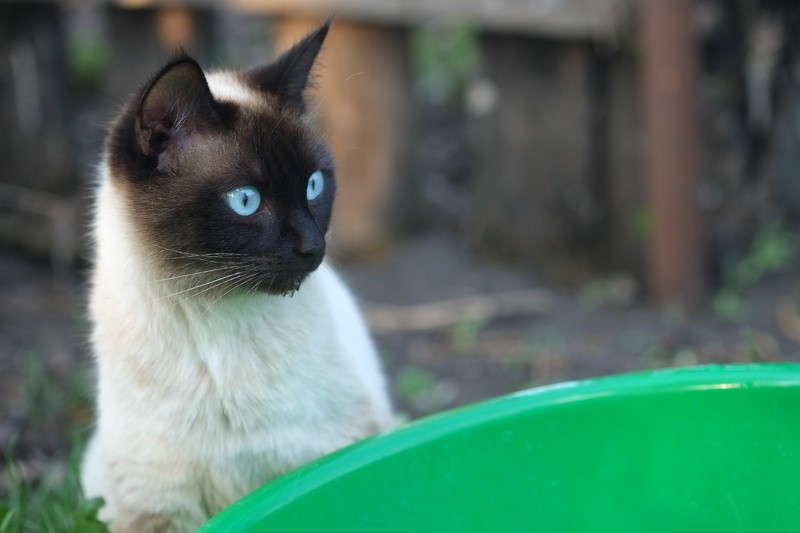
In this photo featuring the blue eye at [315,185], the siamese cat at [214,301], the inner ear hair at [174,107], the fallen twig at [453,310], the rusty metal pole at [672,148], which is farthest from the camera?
the fallen twig at [453,310]

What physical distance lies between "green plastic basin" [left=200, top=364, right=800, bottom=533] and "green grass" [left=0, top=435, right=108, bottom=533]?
2.07ft

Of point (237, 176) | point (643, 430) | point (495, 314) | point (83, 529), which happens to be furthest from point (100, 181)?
point (495, 314)

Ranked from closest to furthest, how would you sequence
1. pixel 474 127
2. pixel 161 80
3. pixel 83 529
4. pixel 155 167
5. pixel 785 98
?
pixel 161 80 → pixel 155 167 → pixel 83 529 → pixel 785 98 → pixel 474 127

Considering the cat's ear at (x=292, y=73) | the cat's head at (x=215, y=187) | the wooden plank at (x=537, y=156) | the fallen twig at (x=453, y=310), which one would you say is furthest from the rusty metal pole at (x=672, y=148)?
the cat's head at (x=215, y=187)

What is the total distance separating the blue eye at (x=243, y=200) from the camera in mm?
1790

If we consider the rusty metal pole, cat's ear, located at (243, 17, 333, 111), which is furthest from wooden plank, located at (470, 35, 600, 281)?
cat's ear, located at (243, 17, 333, 111)

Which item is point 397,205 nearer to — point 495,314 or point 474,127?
point 474,127

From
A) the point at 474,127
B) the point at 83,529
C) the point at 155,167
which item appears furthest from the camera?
the point at 474,127

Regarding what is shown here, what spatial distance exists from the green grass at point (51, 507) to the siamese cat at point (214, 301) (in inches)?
2.3

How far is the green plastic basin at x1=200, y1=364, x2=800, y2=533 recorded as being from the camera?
177 cm

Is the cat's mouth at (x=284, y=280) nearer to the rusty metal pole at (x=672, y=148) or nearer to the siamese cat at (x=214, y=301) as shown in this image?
the siamese cat at (x=214, y=301)

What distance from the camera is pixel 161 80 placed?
1718 mm

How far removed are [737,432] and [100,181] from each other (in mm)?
1344

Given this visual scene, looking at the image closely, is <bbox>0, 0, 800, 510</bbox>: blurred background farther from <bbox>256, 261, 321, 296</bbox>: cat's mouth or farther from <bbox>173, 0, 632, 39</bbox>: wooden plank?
<bbox>256, 261, 321, 296</bbox>: cat's mouth
